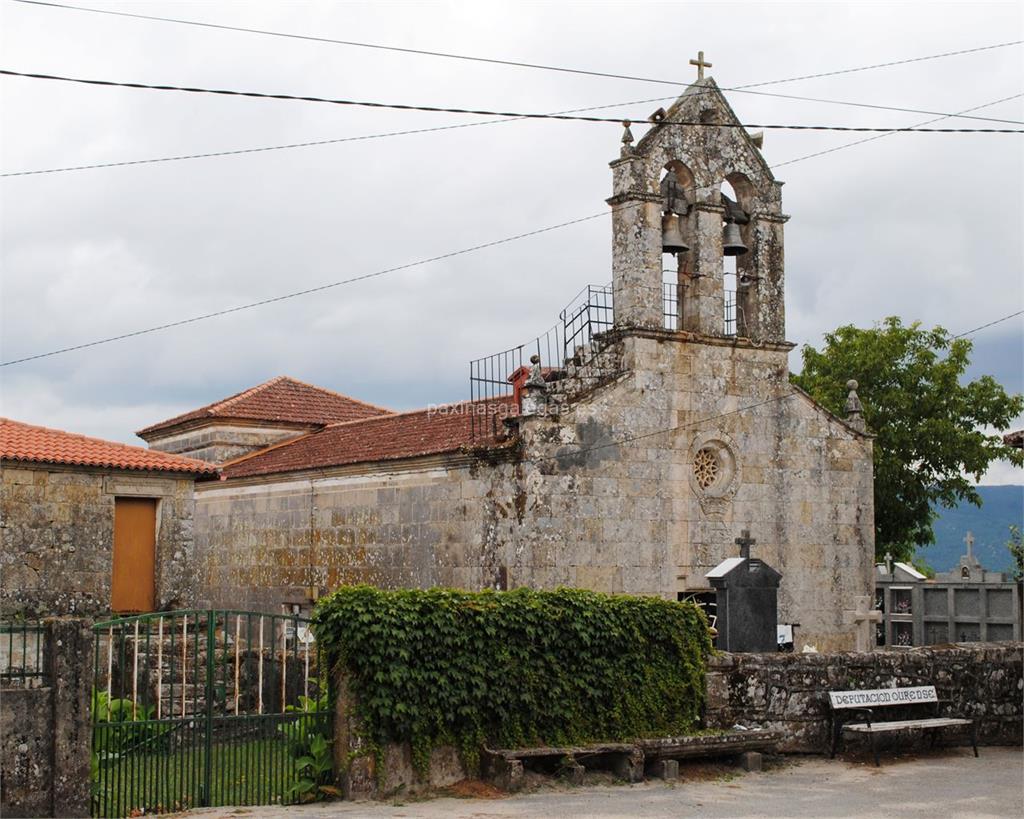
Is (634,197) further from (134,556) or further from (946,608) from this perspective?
(946,608)

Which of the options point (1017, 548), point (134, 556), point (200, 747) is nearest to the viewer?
point (200, 747)

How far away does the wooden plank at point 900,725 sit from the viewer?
571 inches

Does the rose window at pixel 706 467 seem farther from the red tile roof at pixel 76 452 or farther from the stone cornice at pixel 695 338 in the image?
the red tile roof at pixel 76 452

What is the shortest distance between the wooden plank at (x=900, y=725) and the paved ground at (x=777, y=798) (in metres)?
0.39

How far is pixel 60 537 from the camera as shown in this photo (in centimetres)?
2155

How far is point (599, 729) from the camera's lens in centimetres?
1375

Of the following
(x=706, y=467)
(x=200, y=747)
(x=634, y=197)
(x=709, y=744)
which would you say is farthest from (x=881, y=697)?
(x=634, y=197)

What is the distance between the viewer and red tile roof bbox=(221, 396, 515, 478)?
843 inches

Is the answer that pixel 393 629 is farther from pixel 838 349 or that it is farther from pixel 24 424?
pixel 838 349

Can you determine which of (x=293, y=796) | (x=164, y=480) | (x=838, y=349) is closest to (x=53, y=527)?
(x=164, y=480)

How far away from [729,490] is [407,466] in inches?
214

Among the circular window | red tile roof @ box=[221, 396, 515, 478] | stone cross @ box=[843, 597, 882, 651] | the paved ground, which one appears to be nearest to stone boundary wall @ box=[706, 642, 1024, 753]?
the paved ground

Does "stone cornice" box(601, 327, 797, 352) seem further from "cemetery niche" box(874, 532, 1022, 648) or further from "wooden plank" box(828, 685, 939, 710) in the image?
"wooden plank" box(828, 685, 939, 710)

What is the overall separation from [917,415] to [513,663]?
950 inches
